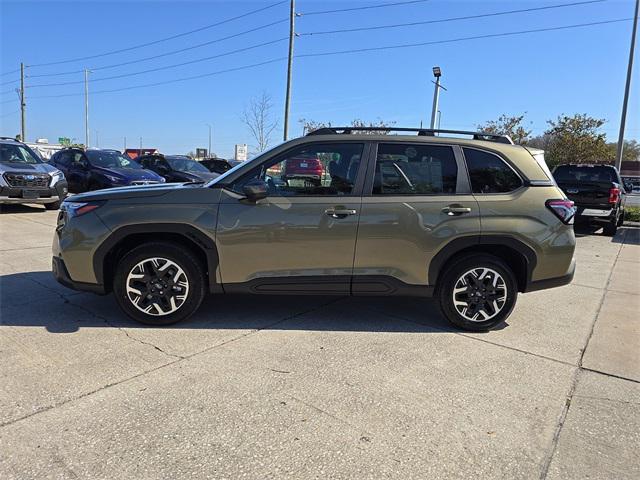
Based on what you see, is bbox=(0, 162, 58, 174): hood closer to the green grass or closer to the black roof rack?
the black roof rack

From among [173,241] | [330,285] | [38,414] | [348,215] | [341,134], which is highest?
[341,134]

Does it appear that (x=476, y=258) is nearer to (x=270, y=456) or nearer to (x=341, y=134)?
(x=341, y=134)

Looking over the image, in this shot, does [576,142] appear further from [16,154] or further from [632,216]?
[16,154]

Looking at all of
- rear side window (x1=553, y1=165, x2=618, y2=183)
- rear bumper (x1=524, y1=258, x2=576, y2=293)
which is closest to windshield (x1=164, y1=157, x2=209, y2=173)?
rear side window (x1=553, y1=165, x2=618, y2=183)

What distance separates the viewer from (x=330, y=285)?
4359mm

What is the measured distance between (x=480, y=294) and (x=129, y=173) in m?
11.4

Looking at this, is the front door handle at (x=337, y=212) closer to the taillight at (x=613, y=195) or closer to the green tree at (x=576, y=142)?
the taillight at (x=613, y=195)

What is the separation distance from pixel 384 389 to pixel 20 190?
447 inches

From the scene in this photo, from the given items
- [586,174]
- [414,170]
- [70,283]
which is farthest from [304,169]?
[586,174]

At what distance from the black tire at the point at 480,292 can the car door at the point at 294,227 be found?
93cm

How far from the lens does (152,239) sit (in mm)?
4328

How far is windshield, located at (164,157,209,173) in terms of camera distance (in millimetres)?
17109

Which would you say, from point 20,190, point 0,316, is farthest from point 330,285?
point 20,190

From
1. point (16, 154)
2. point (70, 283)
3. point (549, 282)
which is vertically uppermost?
point (16, 154)
